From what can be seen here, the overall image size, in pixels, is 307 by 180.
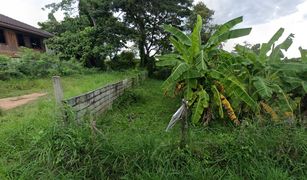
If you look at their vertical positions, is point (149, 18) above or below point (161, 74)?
above

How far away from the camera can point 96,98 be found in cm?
540

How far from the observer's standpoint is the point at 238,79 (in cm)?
586

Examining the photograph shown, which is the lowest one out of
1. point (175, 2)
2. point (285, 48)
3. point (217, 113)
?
point (217, 113)

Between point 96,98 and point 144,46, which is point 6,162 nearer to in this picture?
point 96,98

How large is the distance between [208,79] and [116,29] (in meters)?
9.69

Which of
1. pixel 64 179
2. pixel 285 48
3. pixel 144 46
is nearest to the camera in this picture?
pixel 64 179

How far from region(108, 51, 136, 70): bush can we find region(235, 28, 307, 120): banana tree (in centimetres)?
1106

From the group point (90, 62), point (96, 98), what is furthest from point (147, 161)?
point (90, 62)

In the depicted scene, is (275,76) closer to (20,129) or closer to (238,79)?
(238,79)

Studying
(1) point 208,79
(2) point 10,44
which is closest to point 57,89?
(1) point 208,79

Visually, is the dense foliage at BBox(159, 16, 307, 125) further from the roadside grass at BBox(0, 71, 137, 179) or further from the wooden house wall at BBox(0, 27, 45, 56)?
the wooden house wall at BBox(0, 27, 45, 56)

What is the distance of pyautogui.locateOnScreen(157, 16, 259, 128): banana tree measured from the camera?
550 cm

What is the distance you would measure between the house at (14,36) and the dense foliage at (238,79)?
48.1 ft

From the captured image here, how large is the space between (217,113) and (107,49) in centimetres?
966
